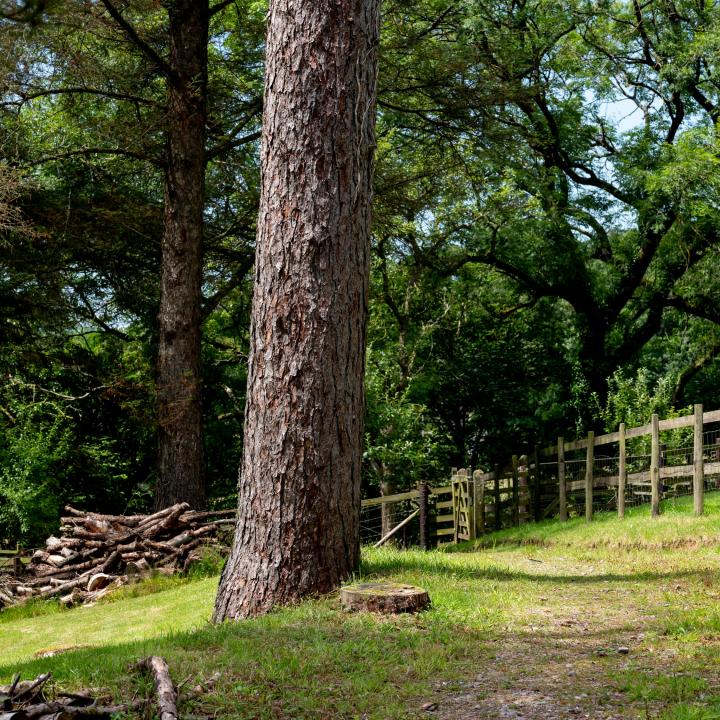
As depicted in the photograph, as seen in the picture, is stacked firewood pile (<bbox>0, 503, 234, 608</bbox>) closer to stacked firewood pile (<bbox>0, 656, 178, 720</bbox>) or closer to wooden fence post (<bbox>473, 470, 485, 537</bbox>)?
wooden fence post (<bbox>473, 470, 485, 537</bbox>)

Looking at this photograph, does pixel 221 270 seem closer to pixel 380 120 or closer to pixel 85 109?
pixel 85 109

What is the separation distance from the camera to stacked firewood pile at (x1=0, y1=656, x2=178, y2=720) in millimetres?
4254

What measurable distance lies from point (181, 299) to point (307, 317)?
7.22m

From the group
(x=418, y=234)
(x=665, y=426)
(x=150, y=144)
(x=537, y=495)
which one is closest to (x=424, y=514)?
(x=537, y=495)

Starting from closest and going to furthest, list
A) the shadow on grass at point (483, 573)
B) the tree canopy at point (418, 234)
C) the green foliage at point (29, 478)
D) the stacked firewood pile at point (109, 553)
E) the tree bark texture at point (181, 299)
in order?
the shadow on grass at point (483, 573), the stacked firewood pile at point (109, 553), the tree bark texture at point (181, 299), the tree canopy at point (418, 234), the green foliage at point (29, 478)

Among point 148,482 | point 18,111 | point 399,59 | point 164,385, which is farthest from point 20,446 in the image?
point 399,59

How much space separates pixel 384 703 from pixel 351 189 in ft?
14.0

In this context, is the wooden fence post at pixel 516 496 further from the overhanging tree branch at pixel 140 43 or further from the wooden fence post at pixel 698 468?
the overhanging tree branch at pixel 140 43

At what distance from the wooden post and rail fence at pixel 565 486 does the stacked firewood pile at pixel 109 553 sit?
4.85 metres

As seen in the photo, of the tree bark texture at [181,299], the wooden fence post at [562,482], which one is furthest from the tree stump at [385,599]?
the wooden fence post at [562,482]

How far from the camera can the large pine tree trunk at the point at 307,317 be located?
723 centimetres

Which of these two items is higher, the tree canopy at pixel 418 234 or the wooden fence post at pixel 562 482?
the tree canopy at pixel 418 234

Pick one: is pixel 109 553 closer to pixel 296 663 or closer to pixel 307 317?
pixel 307 317

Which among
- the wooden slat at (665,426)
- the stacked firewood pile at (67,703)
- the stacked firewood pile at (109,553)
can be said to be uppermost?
the wooden slat at (665,426)
